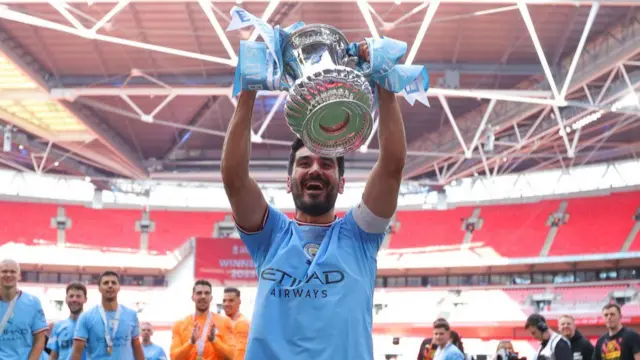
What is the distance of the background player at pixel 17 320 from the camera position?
778 cm

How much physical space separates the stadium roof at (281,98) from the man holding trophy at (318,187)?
1377cm

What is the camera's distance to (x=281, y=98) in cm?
2519

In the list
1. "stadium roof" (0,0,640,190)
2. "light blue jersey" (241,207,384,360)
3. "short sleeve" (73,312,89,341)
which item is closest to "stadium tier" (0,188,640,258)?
"stadium roof" (0,0,640,190)

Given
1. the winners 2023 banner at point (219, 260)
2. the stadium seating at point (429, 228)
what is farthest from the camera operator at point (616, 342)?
the stadium seating at point (429, 228)

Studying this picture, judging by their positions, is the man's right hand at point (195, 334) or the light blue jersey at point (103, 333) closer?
the man's right hand at point (195, 334)

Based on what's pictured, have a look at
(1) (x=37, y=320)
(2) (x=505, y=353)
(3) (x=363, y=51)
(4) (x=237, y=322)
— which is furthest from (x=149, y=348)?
(3) (x=363, y=51)

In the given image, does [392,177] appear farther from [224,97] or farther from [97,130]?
[97,130]

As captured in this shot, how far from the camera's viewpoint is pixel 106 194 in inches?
1673

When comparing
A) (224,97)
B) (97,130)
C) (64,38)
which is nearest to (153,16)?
(64,38)

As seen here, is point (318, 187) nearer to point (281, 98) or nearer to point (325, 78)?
point (325, 78)

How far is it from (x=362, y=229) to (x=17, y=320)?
5.54 m

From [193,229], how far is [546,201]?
16.9 metres

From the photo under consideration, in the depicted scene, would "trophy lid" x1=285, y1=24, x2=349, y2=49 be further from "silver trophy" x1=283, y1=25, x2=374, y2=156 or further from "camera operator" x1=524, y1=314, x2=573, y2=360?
"camera operator" x1=524, y1=314, x2=573, y2=360

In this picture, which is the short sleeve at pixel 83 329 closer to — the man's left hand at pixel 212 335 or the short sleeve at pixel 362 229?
the man's left hand at pixel 212 335
